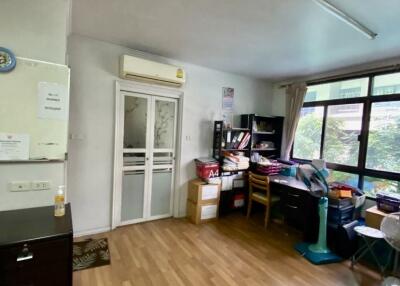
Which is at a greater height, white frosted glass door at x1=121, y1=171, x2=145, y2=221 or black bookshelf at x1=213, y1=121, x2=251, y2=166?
black bookshelf at x1=213, y1=121, x2=251, y2=166

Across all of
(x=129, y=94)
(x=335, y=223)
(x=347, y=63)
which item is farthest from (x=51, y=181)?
(x=347, y=63)

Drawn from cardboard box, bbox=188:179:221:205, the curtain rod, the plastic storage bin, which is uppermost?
the curtain rod

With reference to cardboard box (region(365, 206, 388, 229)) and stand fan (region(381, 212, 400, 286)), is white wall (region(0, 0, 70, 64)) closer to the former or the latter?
stand fan (region(381, 212, 400, 286))

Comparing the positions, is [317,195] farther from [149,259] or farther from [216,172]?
[149,259]

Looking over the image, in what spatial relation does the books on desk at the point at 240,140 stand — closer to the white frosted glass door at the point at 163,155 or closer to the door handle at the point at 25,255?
the white frosted glass door at the point at 163,155

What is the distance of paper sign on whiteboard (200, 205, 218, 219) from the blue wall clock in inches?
109

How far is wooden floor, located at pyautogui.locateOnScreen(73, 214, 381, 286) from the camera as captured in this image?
82.4 inches

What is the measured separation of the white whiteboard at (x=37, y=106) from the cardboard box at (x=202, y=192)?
2.05 metres

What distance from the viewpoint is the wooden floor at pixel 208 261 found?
2.09m

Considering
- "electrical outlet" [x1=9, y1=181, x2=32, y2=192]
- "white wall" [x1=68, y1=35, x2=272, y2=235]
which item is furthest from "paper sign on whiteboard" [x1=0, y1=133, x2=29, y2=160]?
"white wall" [x1=68, y1=35, x2=272, y2=235]

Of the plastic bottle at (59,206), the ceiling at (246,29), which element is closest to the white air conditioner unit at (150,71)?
the ceiling at (246,29)

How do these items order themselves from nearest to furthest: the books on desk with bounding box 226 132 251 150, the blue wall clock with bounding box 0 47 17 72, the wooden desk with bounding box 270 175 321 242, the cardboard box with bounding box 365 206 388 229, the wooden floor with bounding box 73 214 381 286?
the blue wall clock with bounding box 0 47 17 72
the wooden floor with bounding box 73 214 381 286
the cardboard box with bounding box 365 206 388 229
the wooden desk with bounding box 270 175 321 242
the books on desk with bounding box 226 132 251 150

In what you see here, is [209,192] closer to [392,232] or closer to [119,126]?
[119,126]

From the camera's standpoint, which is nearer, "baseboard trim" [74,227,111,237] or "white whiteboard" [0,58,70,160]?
"white whiteboard" [0,58,70,160]
